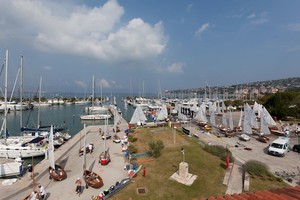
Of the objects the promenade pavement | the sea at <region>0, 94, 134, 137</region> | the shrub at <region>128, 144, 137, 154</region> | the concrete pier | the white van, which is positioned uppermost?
the white van

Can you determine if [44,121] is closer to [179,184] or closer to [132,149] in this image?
[132,149]

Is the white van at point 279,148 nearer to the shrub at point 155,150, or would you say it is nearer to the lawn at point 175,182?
the lawn at point 175,182

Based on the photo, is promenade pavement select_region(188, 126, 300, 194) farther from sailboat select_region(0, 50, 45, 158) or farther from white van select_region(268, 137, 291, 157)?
sailboat select_region(0, 50, 45, 158)

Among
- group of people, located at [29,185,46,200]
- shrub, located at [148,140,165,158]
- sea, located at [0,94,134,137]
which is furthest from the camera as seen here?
sea, located at [0,94,134,137]

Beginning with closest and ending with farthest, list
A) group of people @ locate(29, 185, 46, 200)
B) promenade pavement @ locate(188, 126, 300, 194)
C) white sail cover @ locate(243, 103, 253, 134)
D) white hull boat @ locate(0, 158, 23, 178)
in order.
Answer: group of people @ locate(29, 185, 46, 200) < promenade pavement @ locate(188, 126, 300, 194) < white hull boat @ locate(0, 158, 23, 178) < white sail cover @ locate(243, 103, 253, 134)

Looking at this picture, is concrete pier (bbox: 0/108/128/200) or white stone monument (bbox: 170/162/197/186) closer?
concrete pier (bbox: 0/108/128/200)

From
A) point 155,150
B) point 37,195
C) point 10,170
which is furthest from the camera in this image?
point 155,150

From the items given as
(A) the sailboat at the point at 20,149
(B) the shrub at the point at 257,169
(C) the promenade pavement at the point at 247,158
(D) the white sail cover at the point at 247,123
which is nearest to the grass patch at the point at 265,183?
(B) the shrub at the point at 257,169

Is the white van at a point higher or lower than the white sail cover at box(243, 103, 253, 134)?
lower

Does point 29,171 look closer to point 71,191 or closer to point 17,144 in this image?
point 71,191

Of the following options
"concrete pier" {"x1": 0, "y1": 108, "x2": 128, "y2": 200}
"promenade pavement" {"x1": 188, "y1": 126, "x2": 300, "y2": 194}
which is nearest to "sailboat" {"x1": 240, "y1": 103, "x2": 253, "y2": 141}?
"promenade pavement" {"x1": 188, "y1": 126, "x2": 300, "y2": 194}

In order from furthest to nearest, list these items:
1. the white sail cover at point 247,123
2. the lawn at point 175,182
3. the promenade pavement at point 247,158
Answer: the white sail cover at point 247,123 < the promenade pavement at point 247,158 < the lawn at point 175,182

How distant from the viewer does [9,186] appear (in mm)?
21922

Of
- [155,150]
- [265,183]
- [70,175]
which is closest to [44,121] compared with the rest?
[70,175]
